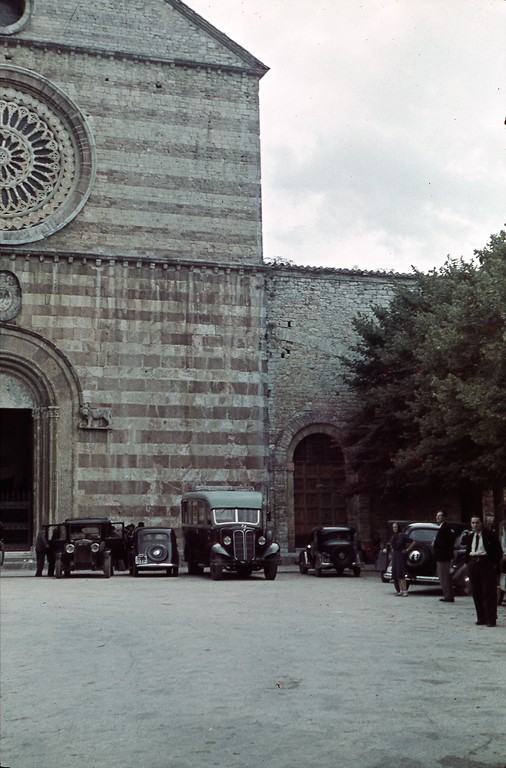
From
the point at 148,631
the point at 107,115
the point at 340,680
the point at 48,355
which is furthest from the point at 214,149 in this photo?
the point at 340,680

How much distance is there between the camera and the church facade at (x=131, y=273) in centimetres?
2527

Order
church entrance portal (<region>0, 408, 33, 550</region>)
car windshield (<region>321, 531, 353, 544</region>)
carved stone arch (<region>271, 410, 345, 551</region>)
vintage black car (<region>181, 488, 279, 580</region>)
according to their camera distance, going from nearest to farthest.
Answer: vintage black car (<region>181, 488, 279, 580</region>) → car windshield (<region>321, 531, 353, 544</region>) → church entrance portal (<region>0, 408, 33, 550</region>) → carved stone arch (<region>271, 410, 345, 551</region>)

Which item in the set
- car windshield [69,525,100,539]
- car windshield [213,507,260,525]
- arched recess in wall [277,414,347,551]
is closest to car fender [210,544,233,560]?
car windshield [213,507,260,525]

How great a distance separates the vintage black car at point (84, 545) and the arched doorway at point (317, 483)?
6972 mm

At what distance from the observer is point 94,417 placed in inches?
995

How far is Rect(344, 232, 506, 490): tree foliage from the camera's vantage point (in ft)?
65.2

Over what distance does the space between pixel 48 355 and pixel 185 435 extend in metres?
3.99

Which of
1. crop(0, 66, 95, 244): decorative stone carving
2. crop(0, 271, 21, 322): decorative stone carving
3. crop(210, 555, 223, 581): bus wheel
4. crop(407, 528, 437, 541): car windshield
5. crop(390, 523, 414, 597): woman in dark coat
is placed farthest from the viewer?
crop(0, 66, 95, 244): decorative stone carving

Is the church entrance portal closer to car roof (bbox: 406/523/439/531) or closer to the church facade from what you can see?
the church facade

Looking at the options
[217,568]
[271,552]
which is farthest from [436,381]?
[217,568]

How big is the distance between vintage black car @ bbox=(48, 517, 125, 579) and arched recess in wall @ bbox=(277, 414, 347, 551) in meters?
6.75

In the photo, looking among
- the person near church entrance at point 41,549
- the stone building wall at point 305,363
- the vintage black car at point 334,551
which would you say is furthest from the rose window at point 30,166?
the vintage black car at point 334,551

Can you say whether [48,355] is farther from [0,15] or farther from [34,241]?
[0,15]

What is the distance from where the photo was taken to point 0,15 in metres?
26.5
